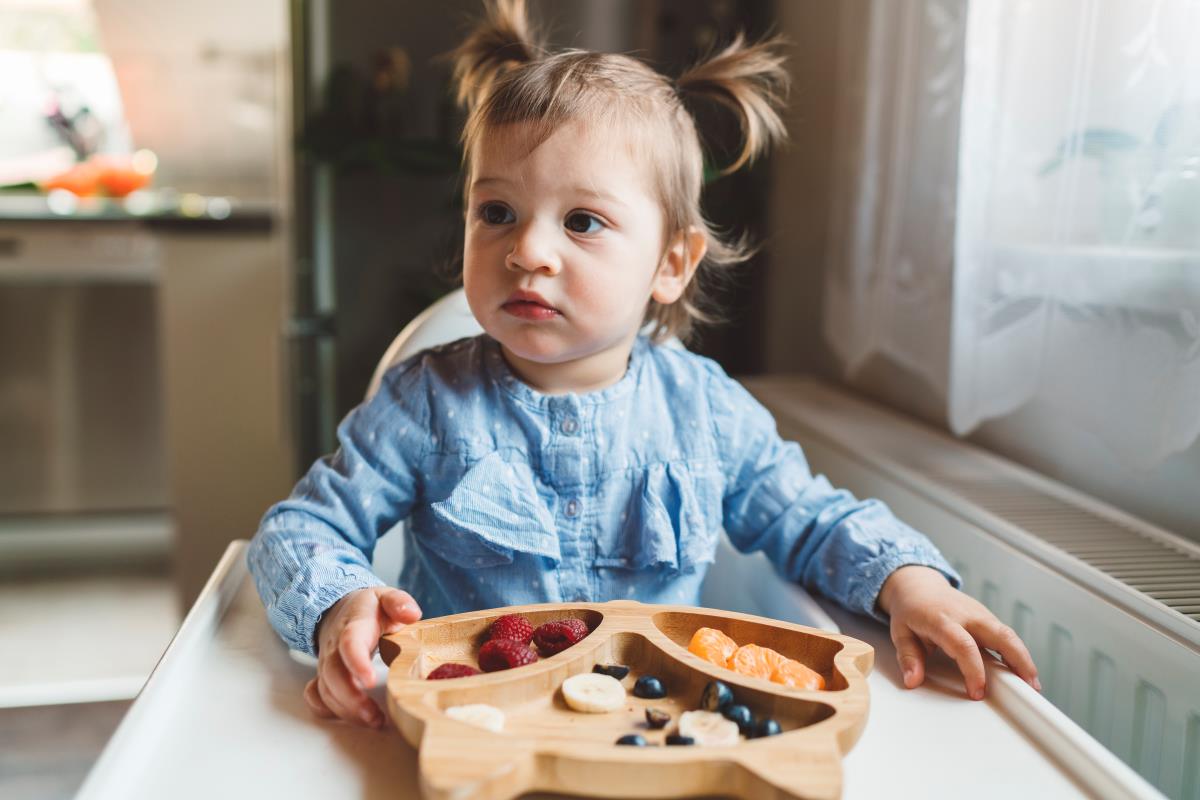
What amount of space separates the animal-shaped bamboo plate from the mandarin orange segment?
2 cm

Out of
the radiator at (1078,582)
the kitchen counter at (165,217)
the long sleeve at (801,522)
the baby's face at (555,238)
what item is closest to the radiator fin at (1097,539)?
the radiator at (1078,582)

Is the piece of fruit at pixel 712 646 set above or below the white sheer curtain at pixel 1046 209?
below

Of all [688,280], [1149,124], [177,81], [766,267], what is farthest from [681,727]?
[177,81]

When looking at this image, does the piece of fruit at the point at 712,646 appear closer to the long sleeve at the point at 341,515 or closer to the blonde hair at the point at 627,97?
the long sleeve at the point at 341,515

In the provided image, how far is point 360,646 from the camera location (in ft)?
2.10

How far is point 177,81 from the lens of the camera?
3.14 metres

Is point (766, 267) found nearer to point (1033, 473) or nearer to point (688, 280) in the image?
point (1033, 473)

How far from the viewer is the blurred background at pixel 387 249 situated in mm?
994

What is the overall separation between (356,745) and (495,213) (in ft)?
1.42

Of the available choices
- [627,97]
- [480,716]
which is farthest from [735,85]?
[480,716]

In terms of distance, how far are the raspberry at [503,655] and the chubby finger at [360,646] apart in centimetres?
7

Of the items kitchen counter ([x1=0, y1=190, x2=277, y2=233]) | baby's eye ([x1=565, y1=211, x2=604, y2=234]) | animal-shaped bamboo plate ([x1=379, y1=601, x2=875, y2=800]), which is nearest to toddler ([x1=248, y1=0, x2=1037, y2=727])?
baby's eye ([x1=565, y1=211, x2=604, y2=234])

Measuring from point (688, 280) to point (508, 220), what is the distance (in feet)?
0.74

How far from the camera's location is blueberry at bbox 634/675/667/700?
24.3 inches
